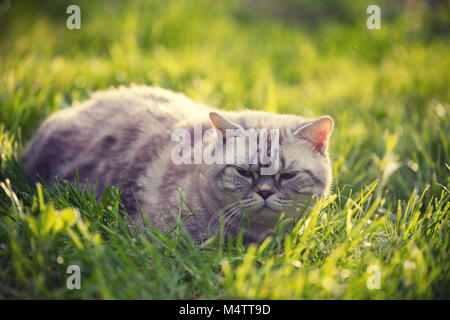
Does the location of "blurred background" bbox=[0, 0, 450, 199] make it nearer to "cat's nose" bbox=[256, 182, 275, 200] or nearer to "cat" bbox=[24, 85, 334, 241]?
"cat" bbox=[24, 85, 334, 241]

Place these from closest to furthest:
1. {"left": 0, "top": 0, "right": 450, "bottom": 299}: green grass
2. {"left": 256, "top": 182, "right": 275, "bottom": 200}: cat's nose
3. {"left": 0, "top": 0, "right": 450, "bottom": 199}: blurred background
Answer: {"left": 0, "top": 0, "right": 450, "bottom": 299}: green grass, {"left": 256, "top": 182, "right": 275, "bottom": 200}: cat's nose, {"left": 0, "top": 0, "right": 450, "bottom": 199}: blurred background

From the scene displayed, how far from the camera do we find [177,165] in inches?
77.1

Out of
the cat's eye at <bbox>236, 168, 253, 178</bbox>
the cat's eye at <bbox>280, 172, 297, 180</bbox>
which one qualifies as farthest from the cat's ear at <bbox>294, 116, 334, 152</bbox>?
the cat's eye at <bbox>236, 168, 253, 178</bbox>

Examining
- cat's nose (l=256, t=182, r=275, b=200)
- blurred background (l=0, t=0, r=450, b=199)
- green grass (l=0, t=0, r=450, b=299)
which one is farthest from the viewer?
blurred background (l=0, t=0, r=450, b=199)

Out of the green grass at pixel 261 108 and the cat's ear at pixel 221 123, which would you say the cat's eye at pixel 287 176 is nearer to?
the green grass at pixel 261 108

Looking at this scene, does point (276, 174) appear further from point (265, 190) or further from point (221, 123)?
point (221, 123)

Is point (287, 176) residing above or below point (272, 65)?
below

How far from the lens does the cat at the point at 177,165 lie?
5.79 feet

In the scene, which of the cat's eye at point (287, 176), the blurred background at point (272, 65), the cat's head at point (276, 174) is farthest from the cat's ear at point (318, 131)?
the blurred background at point (272, 65)

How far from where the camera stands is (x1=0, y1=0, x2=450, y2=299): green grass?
1.44 metres

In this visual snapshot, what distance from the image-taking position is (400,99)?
3.87 m

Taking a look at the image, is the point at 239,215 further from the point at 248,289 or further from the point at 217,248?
the point at 248,289

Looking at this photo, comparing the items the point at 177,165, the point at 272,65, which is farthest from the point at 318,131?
the point at 272,65

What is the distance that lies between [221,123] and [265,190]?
1.20 feet
